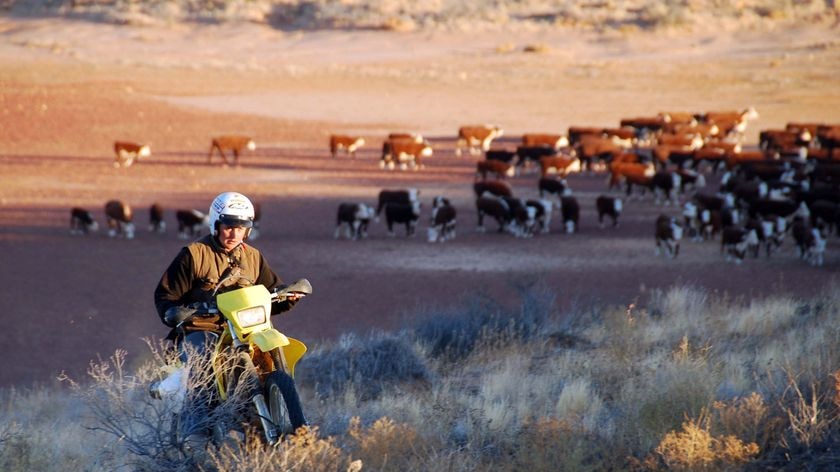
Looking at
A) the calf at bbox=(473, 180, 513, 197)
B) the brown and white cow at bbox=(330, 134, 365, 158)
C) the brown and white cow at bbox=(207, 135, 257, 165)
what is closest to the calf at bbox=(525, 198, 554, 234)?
the calf at bbox=(473, 180, 513, 197)

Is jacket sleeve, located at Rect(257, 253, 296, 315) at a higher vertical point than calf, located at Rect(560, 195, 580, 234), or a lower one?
higher

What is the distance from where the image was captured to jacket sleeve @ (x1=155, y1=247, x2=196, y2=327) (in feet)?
20.2

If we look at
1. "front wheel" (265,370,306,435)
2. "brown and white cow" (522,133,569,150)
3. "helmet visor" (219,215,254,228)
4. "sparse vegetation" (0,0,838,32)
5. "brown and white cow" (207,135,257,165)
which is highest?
"sparse vegetation" (0,0,838,32)

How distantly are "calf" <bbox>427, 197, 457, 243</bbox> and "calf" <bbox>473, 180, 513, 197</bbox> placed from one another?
3204 millimetres

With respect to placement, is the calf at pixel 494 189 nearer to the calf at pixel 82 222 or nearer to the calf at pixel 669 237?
the calf at pixel 669 237

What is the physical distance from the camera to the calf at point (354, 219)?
70.8 feet

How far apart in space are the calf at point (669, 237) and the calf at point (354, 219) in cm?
573

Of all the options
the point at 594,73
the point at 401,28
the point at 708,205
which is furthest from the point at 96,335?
the point at 401,28

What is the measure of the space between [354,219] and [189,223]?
322cm

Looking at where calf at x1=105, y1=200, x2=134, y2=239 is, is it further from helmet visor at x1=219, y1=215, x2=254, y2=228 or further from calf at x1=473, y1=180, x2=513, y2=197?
helmet visor at x1=219, y1=215, x2=254, y2=228

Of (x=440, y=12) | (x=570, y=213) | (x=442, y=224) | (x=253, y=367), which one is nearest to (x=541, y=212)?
(x=570, y=213)

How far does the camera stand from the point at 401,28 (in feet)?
281

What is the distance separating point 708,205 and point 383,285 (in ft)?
27.0

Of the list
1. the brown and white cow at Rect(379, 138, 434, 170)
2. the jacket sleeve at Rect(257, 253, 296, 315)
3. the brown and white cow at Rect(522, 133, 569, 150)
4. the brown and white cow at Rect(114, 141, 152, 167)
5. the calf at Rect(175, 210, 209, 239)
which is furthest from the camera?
the brown and white cow at Rect(522, 133, 569, 150)
